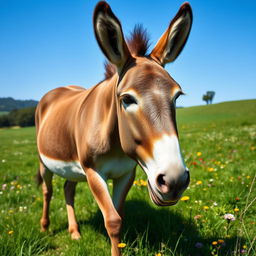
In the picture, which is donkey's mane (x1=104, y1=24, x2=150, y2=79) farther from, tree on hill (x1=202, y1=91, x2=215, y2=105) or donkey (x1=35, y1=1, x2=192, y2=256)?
tree on hill (x1=202, y1=91, x2=215, y2=105)

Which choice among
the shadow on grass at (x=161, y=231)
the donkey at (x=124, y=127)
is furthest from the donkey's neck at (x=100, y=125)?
the shadow on grass at (x=161, y=231)

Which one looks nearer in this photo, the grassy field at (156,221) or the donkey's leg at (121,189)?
the grassy field at (156,221)

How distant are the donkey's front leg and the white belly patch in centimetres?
46

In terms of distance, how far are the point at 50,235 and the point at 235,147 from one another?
5965mm

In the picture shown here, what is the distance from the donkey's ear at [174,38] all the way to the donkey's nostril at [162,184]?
1220 millimetres

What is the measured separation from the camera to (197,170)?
515 centimetres

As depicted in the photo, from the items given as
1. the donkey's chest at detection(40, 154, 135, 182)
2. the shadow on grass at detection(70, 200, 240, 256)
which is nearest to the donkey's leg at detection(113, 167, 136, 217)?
the donkey's chest at detection(40, 154, 135, 182)

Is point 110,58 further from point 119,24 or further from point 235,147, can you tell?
point 235,147

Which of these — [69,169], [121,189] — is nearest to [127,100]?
[121,189]

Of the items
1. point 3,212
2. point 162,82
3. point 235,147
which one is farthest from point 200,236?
point 235,147

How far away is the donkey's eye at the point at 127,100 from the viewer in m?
1.80

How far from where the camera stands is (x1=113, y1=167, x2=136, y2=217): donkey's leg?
270 centimetres

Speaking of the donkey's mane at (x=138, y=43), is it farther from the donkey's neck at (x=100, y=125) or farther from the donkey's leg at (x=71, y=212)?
the donkey's leg at (x=71, y=212)

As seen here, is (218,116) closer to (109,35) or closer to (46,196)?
(46,196)
